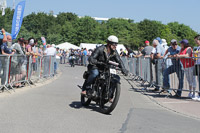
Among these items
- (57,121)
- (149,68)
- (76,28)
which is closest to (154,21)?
(76,28)

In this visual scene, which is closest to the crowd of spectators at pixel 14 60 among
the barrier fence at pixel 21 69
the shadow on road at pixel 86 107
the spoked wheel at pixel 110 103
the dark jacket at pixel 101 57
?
Result: the barrier fence at pixel 21 69

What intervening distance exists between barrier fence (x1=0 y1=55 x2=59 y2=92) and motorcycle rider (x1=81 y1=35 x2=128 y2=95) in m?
3.36

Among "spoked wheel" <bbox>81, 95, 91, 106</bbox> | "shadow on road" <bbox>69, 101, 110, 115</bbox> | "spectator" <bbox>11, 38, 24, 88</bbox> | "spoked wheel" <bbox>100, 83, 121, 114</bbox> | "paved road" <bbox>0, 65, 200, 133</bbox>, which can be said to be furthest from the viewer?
"spectator" <bbox>11, 38, 24, 88</bbox>

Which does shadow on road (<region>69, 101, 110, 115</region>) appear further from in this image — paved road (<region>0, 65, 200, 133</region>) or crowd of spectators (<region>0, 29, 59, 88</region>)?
crowd of spectators (<region>0, 29, 59, 88</region>)

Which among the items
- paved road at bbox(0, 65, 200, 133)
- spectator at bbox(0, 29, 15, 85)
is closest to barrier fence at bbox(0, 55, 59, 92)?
spectator at bbox(0, 29, 15, 85)

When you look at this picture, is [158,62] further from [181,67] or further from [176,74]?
[181,67]

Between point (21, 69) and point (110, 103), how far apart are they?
5497 millimetres

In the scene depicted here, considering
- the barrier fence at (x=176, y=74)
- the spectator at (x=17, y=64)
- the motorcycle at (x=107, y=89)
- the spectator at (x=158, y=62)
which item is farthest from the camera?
the spectator at (x=158, y=62)

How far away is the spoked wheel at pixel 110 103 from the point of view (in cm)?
707

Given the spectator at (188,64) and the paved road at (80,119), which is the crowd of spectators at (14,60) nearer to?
the paved road at (80,119)

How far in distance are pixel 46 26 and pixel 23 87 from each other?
89.6 meters

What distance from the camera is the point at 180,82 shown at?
1072cm

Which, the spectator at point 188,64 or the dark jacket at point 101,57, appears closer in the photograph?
the dark jacket at point 101,57

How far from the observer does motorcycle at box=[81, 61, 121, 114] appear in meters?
7.19
